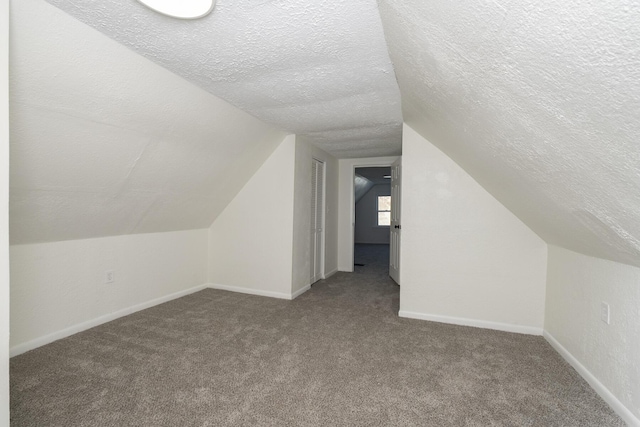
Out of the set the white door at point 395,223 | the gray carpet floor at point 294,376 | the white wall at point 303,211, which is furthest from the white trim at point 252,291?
the white door at point 395,223

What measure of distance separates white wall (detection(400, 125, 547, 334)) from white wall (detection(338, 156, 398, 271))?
2368 millimetres

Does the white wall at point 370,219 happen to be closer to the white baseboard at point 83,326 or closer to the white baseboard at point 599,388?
the white baseboard at point 83,326

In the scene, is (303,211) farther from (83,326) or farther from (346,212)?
(83,326)

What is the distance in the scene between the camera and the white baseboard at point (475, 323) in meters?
2.92

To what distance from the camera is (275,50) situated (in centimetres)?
185

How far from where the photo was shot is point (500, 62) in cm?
109

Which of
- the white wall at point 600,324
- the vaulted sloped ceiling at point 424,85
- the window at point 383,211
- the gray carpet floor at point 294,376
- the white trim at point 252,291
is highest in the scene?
the vaulted sloped ceiling at point 424,85

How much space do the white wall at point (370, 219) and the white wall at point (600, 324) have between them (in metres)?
7.98

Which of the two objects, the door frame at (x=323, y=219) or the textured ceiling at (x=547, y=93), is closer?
the textured ceiling at (x=547, y=93)

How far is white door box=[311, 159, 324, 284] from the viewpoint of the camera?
4.64 m

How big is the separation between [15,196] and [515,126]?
2980 mm

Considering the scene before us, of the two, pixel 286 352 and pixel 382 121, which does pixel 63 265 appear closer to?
pixel 286 352

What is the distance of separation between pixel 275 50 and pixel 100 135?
132 centimetres

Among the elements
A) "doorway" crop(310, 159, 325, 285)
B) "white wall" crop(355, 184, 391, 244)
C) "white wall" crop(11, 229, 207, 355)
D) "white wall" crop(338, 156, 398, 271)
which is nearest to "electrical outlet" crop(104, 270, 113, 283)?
"white wall" crop(11, 229, 207, 355)
